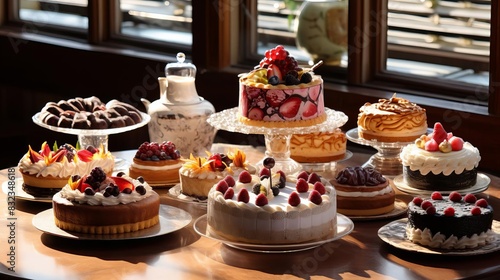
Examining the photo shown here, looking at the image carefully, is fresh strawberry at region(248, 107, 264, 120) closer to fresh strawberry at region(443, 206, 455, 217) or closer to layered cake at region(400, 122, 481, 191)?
layered cake at region(400, 122, 481, 191)

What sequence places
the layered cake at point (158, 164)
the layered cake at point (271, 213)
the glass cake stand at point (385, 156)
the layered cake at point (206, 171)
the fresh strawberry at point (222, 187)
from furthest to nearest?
the glass cake stand at point (385, 156) → the layered cake at point (158, 164) → the layered cake at point (206, 171) → the fresh strawberry at point (222, 187) → the layered cake at point (271, 213)

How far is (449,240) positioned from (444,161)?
22.3 inches

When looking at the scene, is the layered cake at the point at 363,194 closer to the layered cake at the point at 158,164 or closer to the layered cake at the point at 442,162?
the layered cake at the point at 442,162

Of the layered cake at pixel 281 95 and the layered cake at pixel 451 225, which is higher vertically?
the layered cake at pixel 281 95

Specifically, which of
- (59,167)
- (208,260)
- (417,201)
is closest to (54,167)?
(59,167)

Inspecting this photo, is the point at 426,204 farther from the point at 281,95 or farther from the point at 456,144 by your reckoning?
the point at 281,95

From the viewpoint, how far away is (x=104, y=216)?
289 centimetres

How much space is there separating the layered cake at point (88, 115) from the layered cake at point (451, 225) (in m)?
1.21

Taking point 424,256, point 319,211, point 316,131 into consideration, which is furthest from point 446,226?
point 316,131

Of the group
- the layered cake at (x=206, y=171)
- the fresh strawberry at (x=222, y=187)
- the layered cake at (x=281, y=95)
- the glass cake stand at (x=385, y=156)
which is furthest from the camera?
the glass cake stand at (x=385, y=156)

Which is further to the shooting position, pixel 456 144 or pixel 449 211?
pixel 456 144

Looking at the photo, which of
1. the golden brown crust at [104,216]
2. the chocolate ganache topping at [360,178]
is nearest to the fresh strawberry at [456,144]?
the chocolate ganache topping at [360,178]

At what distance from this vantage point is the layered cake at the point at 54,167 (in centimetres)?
328

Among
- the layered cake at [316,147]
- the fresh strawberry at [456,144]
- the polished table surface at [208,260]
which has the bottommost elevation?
the polished table surface at [208,260]
